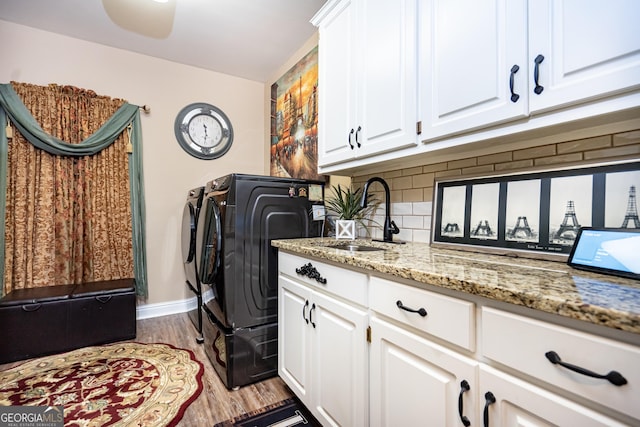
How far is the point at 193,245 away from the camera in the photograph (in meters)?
2.63

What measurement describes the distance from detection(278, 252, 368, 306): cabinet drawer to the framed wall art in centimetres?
107

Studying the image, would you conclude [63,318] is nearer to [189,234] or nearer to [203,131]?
[189,234]

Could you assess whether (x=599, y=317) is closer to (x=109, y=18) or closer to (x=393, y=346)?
(x=393, y=346)

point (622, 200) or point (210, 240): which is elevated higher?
point (622, 200)

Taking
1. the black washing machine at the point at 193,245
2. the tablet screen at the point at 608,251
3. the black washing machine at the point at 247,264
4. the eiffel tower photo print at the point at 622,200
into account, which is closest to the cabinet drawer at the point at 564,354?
the tablet screen at the point at 608,251

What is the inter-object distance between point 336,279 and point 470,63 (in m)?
1.02

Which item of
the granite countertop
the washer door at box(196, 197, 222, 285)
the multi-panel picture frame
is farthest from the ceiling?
the granite countertop

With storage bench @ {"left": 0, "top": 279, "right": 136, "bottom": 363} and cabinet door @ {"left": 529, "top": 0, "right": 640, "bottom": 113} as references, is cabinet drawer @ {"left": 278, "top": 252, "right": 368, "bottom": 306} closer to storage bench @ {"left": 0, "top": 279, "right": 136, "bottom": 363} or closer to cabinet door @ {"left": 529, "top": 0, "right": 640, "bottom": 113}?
cabinet door @ {"left": 529, "top": 0, "right": 640, "bottom": 113}

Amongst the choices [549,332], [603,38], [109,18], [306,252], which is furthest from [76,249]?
[603,38]

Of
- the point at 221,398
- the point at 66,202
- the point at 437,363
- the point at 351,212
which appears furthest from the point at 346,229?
the point at 66,202

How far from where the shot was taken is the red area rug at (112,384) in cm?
157

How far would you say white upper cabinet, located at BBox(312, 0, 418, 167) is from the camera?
1328mm

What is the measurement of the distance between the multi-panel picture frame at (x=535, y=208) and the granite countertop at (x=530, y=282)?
0.35ft

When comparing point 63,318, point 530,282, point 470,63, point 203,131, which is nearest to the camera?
point 530,282
